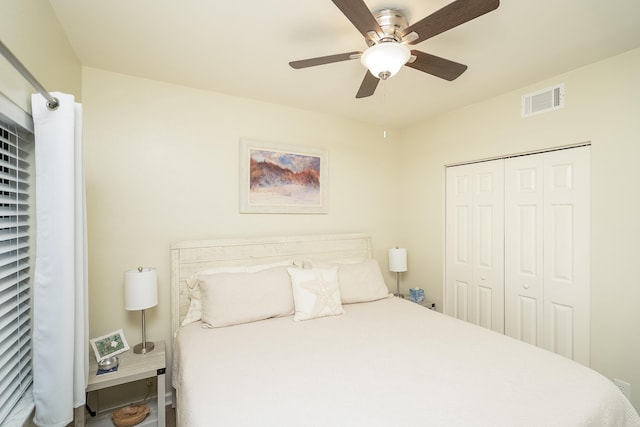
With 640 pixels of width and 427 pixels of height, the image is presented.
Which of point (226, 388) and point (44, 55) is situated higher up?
point (44, 55)

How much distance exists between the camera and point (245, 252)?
260cm

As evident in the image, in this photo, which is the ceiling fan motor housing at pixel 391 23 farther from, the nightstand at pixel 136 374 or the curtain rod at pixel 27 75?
the nightstand at pixel 136 374

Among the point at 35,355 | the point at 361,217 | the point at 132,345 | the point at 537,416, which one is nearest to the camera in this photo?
the point at 537,416

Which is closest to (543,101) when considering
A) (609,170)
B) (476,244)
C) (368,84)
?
(609,170)

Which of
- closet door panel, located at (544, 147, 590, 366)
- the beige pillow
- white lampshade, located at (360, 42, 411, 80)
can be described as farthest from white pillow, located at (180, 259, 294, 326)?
closet door panel, located at (544, 147, 590, 366)

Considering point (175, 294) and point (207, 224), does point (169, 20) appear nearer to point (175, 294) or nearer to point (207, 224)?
point (207, 224)

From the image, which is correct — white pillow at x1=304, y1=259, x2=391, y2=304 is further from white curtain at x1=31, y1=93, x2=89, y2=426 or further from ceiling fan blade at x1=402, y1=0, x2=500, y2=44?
ceiling fan blade at x1=402, y1=0, x2=500, y2=44

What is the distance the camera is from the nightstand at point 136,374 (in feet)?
5.74

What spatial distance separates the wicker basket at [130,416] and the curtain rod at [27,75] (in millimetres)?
1886

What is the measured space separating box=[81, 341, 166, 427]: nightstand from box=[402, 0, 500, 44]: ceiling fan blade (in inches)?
94.3


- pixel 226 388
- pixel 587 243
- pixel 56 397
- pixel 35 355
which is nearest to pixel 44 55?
pixel 35 355

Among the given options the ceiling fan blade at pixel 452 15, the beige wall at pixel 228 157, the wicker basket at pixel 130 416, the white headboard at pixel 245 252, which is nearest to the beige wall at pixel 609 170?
the beige wall at pixel 228 157

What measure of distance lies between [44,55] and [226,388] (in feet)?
6.03

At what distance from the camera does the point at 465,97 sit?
2684 millimetres
